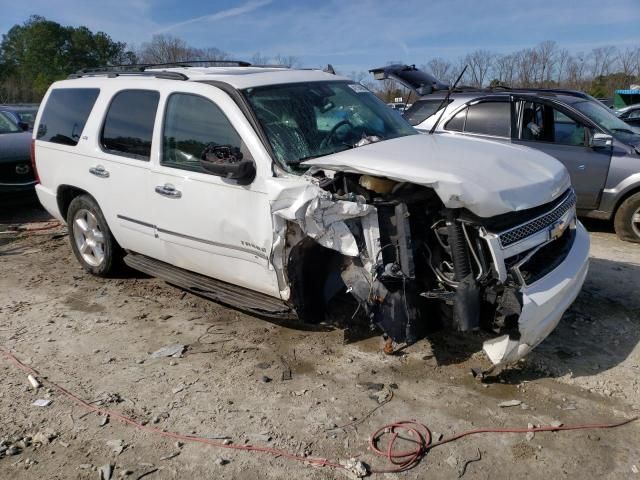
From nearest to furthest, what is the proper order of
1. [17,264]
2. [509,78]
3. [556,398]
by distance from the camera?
[556,398] < [17,264] < [509,78]

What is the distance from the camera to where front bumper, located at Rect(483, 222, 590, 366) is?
3.12m

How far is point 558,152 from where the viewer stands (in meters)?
6.80

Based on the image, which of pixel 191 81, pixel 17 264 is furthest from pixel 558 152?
pixel 17 264

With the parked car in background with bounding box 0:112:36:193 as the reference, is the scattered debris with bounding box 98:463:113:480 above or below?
below

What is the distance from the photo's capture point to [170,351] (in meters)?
4.14

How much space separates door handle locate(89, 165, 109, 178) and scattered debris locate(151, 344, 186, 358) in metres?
1.72

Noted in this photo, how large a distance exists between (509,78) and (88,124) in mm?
25554

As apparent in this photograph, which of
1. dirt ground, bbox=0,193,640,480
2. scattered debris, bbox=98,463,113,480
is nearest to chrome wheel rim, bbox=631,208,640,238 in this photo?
dirt ground, bbox=0,193,640,480

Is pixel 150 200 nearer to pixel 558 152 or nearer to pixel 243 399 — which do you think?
pixel 243 399

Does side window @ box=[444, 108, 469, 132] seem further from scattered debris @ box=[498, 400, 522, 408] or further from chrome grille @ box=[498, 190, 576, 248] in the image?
scattered debris @ box=[498, 400, 522, 408]

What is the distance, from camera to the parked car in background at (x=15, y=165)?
8247 millimetres

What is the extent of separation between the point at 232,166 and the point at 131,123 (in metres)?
1.59

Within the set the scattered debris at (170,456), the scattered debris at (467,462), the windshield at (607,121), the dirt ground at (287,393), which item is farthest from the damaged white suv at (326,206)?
the windshield at (607,121)

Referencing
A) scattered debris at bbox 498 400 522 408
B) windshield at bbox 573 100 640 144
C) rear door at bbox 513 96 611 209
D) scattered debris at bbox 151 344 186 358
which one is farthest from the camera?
windshield at bbox 573 100 640 144
